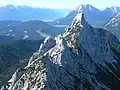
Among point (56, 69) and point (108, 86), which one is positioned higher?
point (56, 69)

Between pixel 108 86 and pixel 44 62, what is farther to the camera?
pixel 108 86

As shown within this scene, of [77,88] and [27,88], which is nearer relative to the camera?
[27,88]

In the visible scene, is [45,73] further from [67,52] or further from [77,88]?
[67,52]

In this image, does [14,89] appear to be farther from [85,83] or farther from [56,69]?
[85,83]

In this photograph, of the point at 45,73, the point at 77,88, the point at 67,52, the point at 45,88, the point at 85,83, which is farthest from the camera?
the point at 67,52

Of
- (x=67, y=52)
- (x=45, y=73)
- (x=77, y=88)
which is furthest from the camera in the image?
(x=67, y=52)

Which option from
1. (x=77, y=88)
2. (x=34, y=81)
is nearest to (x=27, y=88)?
(x=34, y=81)

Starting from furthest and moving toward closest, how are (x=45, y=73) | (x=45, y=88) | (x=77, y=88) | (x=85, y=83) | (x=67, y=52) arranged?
(x=67, y=52) → (x=85, y=83) → (x=77, y=88) → (x=45, y=73) → (x=45, y=88)

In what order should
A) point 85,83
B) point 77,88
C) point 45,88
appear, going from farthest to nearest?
point 85,83
point 77,88
point 45,88

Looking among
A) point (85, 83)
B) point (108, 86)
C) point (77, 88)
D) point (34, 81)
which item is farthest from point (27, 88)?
point (108, 86)
